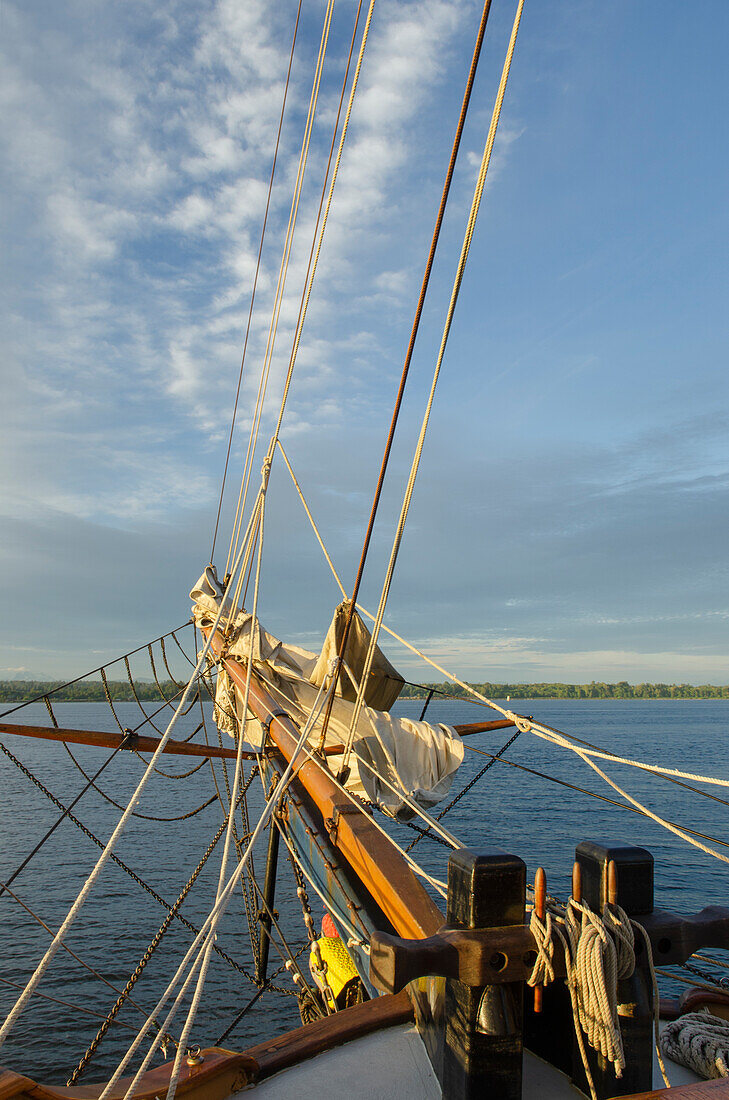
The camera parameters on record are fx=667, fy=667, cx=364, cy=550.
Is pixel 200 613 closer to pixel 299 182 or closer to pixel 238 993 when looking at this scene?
pixel 238 993

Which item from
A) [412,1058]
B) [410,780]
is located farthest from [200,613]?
[412,1058]

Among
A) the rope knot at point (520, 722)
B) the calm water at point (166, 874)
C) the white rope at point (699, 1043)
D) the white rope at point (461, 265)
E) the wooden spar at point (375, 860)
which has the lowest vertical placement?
the calm water at point (166, 874)

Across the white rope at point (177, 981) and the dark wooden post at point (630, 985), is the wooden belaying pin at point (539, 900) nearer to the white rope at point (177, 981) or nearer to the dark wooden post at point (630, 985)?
the dark wooden post at point (630, 985)

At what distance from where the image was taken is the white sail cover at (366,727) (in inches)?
224

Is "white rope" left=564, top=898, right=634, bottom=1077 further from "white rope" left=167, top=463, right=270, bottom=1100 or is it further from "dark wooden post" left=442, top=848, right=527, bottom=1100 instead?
"white rope" left=167, top=463, right=270, bottom=1100

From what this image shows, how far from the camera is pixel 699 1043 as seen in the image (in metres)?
2.20

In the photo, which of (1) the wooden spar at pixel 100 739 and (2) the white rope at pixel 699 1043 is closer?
(2) the white rope at pixel 699 1043

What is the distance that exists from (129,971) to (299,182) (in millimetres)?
13105

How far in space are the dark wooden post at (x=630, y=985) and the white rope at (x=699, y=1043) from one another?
1.36 ft

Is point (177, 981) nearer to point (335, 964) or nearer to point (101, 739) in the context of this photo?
point (335, 964)

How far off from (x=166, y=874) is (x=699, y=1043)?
55.7ft

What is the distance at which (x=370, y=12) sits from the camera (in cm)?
499

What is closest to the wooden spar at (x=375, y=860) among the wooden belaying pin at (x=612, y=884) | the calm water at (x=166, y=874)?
the wooden belaying pin at (x=612, y=884)

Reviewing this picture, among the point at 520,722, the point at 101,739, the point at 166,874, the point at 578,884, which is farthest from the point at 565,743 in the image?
the point at 166,874
